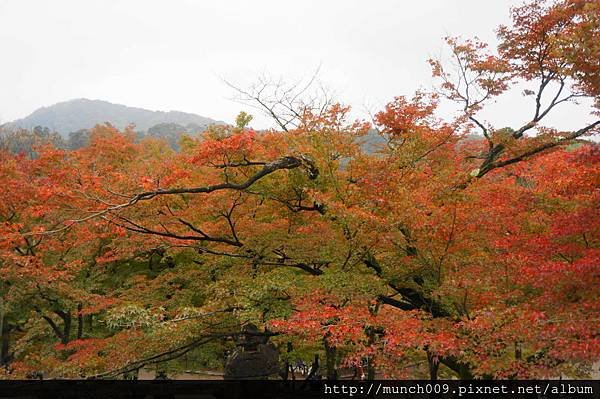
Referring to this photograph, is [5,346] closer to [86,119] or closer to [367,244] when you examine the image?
[367,244]

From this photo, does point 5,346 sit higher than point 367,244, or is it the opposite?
point 367,244

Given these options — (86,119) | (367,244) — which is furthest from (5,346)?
(86,119)

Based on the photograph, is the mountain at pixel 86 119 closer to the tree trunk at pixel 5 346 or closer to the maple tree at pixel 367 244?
the tree trunk at pixel 5 346

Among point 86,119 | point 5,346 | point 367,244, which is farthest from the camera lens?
point 86,119

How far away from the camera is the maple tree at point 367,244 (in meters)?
6.94

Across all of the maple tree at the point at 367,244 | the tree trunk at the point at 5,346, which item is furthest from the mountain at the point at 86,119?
the maple tree at the point at 367,244

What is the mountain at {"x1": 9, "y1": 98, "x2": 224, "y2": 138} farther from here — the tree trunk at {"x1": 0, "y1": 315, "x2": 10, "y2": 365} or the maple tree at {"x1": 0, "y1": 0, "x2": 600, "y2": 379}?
the maple tree at {"x1": 0, "y1": 0, "x2": 600, "y2": 379}

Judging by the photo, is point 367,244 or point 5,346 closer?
point 367,244

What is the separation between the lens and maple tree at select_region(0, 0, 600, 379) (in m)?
6.94

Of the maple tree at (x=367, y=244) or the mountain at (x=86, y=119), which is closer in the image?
the maple tree at (x=367, y=244)

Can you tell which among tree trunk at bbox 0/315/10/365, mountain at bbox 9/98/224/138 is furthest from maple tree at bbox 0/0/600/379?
mountain at bbox 9/98/224/138

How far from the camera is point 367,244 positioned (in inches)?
364

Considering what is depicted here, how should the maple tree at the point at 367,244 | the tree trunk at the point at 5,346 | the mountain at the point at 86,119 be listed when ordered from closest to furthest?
the maple tree at the point at 367,244, the tree trunk at the point at 5,346, the mountain at the point at 86,119

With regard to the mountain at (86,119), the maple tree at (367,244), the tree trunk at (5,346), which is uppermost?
the mountain at (86,119)
